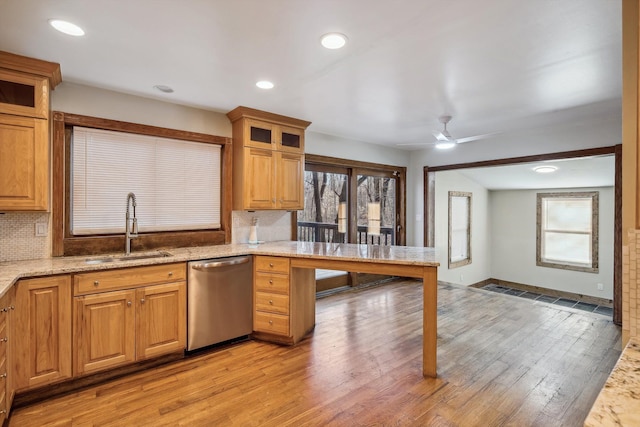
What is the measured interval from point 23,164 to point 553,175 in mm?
7517

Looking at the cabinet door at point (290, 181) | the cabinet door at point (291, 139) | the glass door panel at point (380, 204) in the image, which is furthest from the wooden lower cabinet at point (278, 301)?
the glass door panel at point (380, 204)

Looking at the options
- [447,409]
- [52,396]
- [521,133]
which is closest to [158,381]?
[52,396]

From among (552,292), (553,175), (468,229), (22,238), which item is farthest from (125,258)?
(552,292)

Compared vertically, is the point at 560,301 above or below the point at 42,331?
below

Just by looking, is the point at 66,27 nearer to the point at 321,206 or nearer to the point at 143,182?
the point at 143,182

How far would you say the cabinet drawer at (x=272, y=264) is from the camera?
320 cm

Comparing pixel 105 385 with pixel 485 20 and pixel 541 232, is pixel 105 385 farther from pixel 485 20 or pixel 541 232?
pixel 541 232

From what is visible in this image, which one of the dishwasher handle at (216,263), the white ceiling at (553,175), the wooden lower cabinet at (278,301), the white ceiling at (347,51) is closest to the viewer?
the white ceiling at (347,51)

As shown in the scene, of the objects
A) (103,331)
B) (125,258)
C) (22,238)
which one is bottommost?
(103,331)

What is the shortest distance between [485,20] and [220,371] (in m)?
3.18

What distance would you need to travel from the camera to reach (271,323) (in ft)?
10.6

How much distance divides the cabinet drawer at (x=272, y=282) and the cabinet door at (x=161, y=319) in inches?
28.0

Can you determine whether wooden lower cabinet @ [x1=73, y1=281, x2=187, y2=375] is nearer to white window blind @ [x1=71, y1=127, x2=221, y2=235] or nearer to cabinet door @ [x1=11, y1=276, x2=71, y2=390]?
cabinet door @ [x1=11, y1=276, x2=71, y2=390]

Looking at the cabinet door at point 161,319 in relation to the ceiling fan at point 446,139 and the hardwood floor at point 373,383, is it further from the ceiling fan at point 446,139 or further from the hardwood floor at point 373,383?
the ceiling fan at point 446,139
